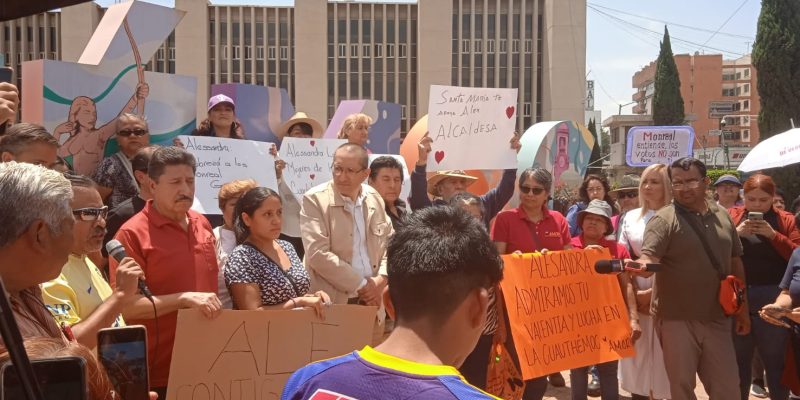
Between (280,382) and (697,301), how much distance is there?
2813mm

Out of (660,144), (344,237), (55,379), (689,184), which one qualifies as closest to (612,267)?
(689,184)

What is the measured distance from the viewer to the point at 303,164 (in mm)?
6617

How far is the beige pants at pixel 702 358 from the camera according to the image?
504 centimetres

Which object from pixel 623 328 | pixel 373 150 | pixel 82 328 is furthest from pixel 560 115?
pixel 82 328

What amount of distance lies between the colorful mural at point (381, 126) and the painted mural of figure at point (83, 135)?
3.95 meters

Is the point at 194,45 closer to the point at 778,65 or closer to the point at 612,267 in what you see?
the point at 778,65

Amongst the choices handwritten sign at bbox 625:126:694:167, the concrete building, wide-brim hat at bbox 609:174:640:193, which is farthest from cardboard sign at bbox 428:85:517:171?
the concrete building

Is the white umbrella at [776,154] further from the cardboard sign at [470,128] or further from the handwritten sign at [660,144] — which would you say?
the handwritten sign at [660,144]

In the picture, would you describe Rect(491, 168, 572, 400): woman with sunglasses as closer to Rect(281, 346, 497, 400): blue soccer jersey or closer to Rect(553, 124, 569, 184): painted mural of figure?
Rect(281, 346, 497, 400): blue soccer jersey

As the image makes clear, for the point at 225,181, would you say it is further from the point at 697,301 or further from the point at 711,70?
the point at 711,70

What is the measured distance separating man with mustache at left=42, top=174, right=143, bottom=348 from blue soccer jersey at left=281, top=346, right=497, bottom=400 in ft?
4.87

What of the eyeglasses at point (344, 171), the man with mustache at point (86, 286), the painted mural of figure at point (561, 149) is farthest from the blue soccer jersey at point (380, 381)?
the painted mural of figure at point (561, 149)

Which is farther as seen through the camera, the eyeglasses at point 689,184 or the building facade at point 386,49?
the building facade at point 386,49

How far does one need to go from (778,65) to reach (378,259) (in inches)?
1000
